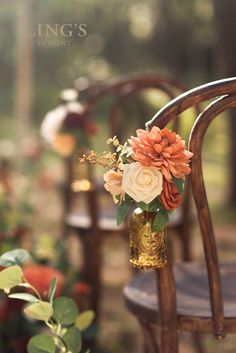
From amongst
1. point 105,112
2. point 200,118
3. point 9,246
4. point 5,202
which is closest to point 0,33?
point 105,112

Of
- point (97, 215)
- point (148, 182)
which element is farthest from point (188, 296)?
point (97, 215)

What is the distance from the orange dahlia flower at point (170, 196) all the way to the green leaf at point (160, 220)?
0.02 meters

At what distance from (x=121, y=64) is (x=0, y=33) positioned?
153 cm

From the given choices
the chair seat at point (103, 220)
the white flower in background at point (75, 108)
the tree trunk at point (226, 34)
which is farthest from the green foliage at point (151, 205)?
the tree trunk at point (226, 34)

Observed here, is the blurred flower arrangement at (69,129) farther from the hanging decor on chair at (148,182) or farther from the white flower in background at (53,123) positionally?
the hanging decor on chair at (148,182)

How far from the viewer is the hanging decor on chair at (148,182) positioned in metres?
1.36

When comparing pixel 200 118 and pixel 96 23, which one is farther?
pixel 96 23

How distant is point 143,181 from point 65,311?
15.5 inches

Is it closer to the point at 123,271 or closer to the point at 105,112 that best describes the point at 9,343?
the point at 123,271

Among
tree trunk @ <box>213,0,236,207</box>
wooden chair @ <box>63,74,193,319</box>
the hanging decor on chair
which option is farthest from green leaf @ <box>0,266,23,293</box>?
tree trunk @ <box>213,0,236,207</box>

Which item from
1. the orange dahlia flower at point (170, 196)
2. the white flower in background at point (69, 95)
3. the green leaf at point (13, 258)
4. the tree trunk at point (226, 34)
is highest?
the tree trunk at point (226, 34)

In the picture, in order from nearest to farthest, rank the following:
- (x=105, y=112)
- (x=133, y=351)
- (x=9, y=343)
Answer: (x=9, y=343), (x=133, y=351), (x=105, y=112)

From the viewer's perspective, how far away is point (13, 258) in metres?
1.60

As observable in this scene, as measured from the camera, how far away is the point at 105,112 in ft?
37.2
